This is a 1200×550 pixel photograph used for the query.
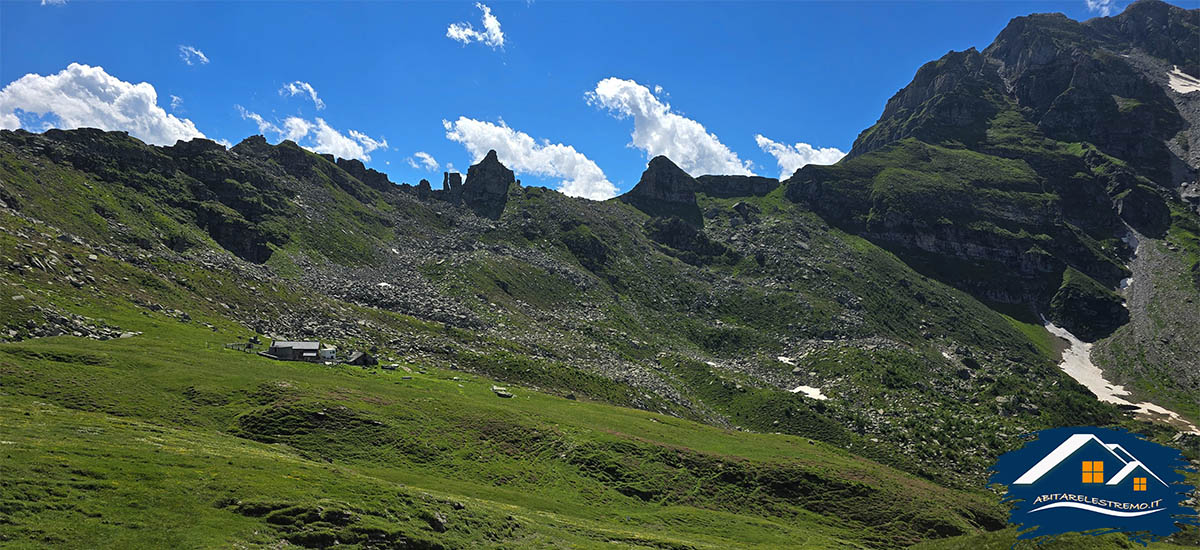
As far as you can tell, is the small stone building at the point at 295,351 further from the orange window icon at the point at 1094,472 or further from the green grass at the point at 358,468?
the orange window icon at the point at 1094,472

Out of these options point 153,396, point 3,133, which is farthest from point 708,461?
point 3,133

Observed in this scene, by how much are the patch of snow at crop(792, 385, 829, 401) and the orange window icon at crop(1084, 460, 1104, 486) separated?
118 metres

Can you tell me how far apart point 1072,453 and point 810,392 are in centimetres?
12699

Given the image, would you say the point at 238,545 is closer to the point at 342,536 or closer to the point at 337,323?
the point at 342,536

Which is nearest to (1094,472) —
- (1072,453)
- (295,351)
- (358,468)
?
(1072,453)

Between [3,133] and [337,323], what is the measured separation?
126 meters

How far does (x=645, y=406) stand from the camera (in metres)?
124
